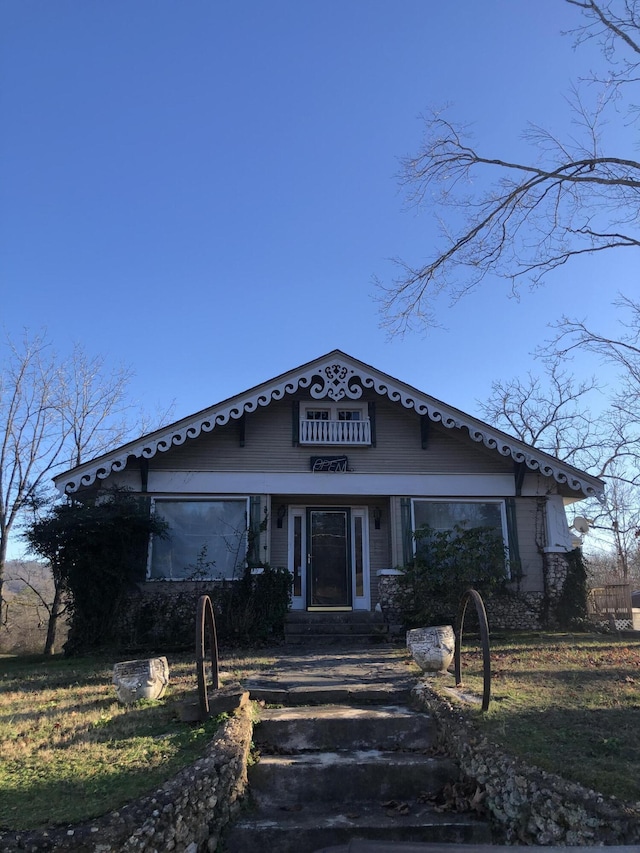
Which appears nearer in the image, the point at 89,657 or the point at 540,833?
the point at 540,833

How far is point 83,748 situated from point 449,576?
→ 25.9ft

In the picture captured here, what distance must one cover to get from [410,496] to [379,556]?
4.52 feet

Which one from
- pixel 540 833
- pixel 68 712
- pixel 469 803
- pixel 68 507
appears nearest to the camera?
pixel 540 833

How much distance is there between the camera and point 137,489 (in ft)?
40.2

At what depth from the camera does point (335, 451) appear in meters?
12.8

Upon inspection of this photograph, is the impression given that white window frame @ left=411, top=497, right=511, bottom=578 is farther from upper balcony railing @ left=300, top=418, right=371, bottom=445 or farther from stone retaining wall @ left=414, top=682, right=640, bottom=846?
stone retaining wall @ left=414, top=682, right=640, bottom=846

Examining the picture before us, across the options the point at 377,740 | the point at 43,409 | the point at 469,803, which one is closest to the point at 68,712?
the point at 377,740

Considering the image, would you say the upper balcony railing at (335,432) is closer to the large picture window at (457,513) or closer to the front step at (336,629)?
the large picture window at (457,513)

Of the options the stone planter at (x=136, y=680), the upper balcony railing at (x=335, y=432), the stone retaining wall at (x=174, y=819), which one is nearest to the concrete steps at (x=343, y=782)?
the stone retaining wall at (x=174, y=819)

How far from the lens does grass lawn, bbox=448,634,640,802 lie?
392 centimetres

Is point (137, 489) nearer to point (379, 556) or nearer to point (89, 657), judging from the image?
point (89, 657)

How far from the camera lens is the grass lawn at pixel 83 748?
3.63 meters

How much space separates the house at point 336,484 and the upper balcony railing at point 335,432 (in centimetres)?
2

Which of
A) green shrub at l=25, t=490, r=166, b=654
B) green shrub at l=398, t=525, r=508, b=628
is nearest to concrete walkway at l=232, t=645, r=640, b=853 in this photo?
green shrub at l=398, t=525, r=508, b=628
